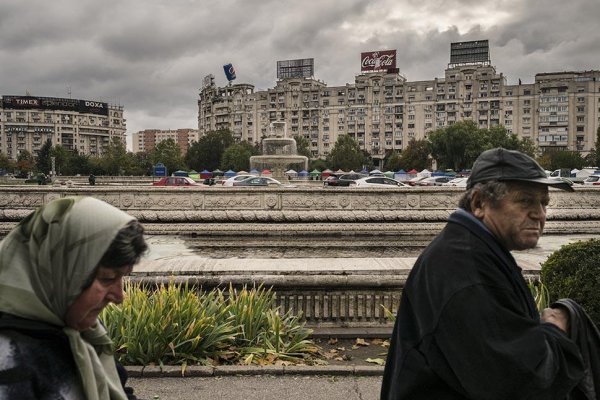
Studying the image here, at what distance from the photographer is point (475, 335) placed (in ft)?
6.27

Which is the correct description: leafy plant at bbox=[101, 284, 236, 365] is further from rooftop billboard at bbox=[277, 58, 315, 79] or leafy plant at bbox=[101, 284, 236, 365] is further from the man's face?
rooftop billboard at bbox=[277, 58, 315, 79]

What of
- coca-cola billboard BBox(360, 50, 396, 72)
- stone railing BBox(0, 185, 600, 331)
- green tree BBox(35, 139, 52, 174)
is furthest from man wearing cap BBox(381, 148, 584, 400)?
coca-cola billboard BBox(360, 50, 396, 72)

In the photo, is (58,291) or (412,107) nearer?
(58,291)

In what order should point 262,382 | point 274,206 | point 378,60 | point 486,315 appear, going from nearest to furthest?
point 486,315, point 262,382, point 274,206, point 378,60

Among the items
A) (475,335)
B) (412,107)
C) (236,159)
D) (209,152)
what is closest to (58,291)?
(475,335)

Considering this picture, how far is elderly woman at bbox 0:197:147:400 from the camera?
1.65 m

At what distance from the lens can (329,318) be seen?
7.00 metres

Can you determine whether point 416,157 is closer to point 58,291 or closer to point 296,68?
point 296,68

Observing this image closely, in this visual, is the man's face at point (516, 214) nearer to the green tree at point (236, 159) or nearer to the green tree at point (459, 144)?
the green tree at point (459, 144)

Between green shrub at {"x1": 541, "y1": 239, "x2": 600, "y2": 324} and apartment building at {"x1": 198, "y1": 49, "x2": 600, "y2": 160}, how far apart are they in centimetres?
13711

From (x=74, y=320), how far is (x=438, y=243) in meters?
1.36

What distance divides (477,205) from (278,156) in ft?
106

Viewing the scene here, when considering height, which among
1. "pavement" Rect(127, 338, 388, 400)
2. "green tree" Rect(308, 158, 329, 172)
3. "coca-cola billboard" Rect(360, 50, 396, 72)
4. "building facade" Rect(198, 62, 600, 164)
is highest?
"coca-cola billboard" Rect(360, 50, 396, 72)

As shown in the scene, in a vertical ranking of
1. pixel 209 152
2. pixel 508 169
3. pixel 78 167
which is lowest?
pixel 508 169
